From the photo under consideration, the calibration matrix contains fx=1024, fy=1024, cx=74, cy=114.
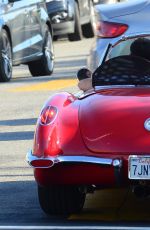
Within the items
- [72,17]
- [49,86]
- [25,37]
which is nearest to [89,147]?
[49,86]

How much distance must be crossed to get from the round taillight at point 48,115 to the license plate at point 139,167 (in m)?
0.75

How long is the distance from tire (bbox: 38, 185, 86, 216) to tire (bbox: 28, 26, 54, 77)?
10718 millimetres

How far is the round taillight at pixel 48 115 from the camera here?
281 inches

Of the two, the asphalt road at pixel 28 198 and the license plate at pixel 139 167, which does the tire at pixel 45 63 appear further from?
the license plate at pixel 139 167

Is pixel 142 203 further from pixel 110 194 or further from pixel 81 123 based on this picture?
pixel 81 123

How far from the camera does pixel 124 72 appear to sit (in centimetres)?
768

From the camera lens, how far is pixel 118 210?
7.34 metres

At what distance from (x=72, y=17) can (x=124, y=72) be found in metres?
16.0

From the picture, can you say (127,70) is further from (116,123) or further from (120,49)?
(120,49)

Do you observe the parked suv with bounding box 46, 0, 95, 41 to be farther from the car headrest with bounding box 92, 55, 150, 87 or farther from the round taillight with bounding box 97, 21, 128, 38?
the car headrest with bounding box 92, 55, 150, 87

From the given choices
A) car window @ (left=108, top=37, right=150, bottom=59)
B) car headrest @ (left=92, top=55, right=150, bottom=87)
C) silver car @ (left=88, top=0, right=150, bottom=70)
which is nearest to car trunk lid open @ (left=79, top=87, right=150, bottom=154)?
car headrest @ (left=92, top=55, right=150, bottom=87)

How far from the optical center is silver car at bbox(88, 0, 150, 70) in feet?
37.6

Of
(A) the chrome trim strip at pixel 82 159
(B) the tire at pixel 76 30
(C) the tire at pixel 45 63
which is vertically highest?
(A) the chrome trim strip at pixel 82 159

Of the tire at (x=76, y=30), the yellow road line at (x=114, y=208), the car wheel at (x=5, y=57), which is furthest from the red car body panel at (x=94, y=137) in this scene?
the tire at (x=76, y=30)
